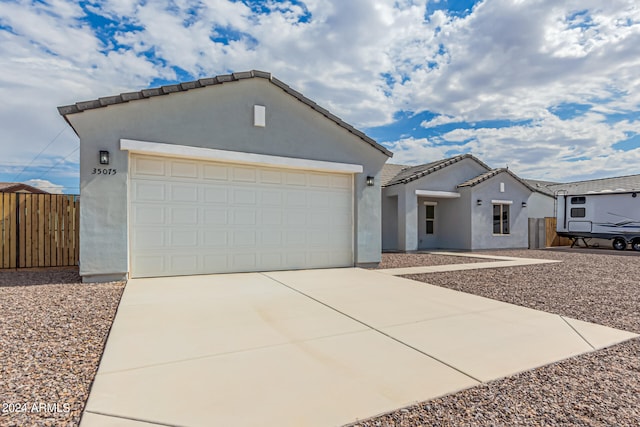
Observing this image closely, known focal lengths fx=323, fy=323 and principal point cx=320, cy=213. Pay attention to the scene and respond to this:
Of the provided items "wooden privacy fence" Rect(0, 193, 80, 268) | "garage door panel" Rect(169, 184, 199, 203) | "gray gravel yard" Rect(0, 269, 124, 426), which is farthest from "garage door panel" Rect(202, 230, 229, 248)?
"wooden privacy fence" Rect(0, 193, 80, 268)

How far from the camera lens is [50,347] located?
11.4 feet

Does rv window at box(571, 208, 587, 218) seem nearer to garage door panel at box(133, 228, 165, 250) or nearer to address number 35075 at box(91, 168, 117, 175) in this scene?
garage door panel at box(133, 228, 165, 250)

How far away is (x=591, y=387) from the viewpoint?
2777 mm

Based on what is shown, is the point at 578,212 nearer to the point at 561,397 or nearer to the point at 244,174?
the point at 244,174

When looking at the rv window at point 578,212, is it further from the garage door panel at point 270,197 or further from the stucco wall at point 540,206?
the garage door panel at point 270,197

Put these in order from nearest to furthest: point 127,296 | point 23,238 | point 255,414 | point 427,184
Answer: point 255,414 → point 127,296 → point 23,238 → point 427,184

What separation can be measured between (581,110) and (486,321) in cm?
1664

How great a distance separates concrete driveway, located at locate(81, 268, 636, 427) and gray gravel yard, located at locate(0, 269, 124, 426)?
18 centimetres

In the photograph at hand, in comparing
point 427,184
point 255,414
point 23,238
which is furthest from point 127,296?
point 427,184

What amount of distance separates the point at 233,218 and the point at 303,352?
546 cm

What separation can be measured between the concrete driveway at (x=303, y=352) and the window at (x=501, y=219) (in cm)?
A: 1282

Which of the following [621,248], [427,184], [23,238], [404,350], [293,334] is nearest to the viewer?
[404,350]

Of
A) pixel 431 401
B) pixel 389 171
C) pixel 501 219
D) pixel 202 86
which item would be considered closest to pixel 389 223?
pixel 389 171

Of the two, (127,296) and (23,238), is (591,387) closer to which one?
(127,296)
